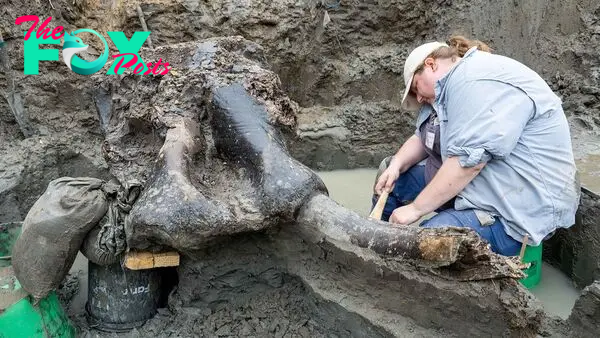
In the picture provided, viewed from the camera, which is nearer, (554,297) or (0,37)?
(554,297)

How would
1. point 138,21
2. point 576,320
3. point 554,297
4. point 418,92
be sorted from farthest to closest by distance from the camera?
point 138,21, point 554,297, point 418,92, point 576,320

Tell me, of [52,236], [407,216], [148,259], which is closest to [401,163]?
[407,216]

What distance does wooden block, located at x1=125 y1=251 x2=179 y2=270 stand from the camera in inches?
79.8

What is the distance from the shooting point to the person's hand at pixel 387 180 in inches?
109

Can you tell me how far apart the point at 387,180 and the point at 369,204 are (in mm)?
898

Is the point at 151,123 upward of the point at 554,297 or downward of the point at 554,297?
upward

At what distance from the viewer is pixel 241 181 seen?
2.15 metres

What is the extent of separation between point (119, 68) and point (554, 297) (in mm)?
2516

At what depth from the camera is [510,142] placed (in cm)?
208

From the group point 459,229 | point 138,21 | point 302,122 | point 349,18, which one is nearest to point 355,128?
point 302,122

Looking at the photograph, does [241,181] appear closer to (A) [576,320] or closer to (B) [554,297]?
(A) [576,320]

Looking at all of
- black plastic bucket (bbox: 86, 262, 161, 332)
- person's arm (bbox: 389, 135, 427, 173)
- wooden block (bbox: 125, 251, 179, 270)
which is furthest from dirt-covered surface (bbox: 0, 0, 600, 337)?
person's arm (bbox: 389, 135, 427, 173)

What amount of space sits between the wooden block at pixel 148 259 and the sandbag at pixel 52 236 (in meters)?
0.23

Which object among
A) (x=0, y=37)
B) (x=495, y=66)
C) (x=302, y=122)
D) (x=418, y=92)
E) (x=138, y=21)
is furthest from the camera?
(x=302, y=122)
